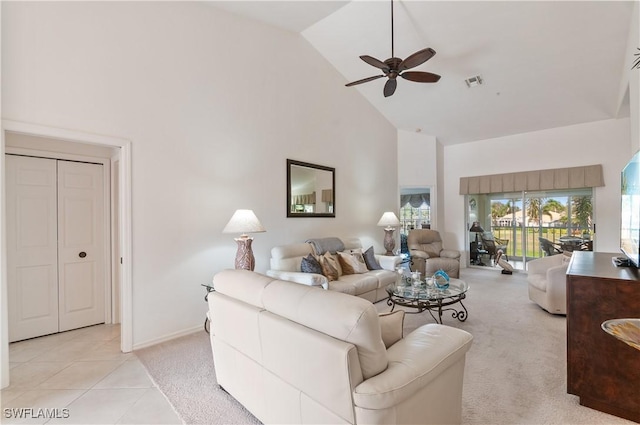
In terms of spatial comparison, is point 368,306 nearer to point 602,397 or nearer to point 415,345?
point 415,345

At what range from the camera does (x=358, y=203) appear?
5996mm

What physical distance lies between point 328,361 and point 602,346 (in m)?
1.91

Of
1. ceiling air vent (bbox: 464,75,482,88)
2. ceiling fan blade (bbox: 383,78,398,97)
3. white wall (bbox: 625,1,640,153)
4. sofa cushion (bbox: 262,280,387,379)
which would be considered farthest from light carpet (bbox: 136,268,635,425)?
ceiling air vent (bbox: 464,75,482,88)

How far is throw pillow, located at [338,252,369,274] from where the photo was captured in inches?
177

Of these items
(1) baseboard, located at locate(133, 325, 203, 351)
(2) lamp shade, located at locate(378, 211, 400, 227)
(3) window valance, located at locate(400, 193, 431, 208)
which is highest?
(3) window valance, located at locate(400, 193, 431, 208)

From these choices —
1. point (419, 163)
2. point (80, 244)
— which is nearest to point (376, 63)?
point (419, 163)

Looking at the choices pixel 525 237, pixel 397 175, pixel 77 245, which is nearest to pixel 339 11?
pixel 397 175

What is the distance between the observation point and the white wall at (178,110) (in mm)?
2613

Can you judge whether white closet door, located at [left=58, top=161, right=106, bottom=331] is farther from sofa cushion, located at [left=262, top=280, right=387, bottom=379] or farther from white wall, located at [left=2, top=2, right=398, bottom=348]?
sofa cushion, located at [left=262, top=280, right=387, bottom=379]

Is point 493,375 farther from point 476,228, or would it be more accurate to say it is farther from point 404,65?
point 476,228

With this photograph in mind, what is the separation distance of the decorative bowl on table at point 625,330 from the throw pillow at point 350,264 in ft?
11.6

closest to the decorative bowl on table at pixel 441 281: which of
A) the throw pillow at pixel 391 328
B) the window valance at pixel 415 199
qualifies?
the throw pillow at pixel 391 328

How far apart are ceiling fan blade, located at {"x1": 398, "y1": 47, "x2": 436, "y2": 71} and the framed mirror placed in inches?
81.4

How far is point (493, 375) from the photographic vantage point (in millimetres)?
2432
